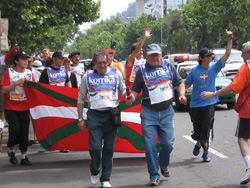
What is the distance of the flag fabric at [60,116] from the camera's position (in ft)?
28.0

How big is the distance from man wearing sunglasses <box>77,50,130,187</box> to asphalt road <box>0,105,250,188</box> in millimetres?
419

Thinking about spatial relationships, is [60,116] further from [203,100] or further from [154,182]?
[154,182]

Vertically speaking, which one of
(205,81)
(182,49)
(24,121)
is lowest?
(182,49)

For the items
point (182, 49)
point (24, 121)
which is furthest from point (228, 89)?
point (182, 49)

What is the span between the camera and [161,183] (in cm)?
688

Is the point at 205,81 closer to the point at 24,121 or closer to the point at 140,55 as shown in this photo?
the point at 140,55

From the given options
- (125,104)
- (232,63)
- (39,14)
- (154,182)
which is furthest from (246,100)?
(232,63)

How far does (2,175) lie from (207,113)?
11.4 ft

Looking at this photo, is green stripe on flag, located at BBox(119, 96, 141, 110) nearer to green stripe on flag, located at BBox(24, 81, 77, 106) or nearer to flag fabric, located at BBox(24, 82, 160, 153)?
flag fabric, located at BBox(24, 82, 160, 153)

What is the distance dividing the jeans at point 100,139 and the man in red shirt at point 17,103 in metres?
2.24

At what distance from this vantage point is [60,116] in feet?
28.8

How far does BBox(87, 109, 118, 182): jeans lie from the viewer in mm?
6605

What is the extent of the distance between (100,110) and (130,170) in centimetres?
162

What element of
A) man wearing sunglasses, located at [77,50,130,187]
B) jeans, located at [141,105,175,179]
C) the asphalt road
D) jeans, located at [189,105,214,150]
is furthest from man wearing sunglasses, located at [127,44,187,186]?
jeans, located at [189,105,214,150]
